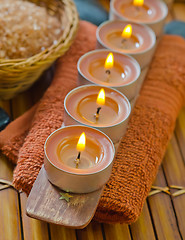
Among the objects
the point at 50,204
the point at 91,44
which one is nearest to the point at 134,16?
the point at 91,44

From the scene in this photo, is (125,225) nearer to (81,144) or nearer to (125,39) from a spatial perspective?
(81,144)

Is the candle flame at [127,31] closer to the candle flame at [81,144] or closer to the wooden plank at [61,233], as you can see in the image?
the candle flame at [81,144]

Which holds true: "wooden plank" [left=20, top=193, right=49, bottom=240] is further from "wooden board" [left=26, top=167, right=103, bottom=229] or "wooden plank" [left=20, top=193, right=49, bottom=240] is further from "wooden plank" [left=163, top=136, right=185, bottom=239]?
"wooden plank" [left=163, top=136, right=185, bottom=239]

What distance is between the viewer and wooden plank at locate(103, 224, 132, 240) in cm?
84

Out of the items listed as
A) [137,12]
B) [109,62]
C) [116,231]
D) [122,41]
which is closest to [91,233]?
[116,231]

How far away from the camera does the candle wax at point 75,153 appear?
2.48ft

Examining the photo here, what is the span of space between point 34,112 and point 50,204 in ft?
1.10

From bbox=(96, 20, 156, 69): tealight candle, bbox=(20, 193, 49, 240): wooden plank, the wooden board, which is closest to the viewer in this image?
the wooden board

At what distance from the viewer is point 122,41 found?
41.6 inches

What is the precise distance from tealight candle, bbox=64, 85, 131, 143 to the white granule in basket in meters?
0.23

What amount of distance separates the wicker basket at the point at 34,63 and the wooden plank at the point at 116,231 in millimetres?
412

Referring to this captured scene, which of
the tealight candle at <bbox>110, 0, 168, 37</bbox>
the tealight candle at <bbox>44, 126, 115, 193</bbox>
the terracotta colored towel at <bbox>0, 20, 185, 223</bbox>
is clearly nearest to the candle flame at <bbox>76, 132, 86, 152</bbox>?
the tealight candle at <bbox>44, 126, 115, 193</bbox>

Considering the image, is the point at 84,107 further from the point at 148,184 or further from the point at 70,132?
the point at 148,184

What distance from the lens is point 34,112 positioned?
99 centimetres
